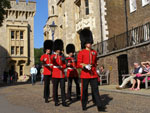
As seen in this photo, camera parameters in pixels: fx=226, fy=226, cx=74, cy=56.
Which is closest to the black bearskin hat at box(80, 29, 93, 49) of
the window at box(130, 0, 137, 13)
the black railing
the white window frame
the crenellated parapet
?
the black railing

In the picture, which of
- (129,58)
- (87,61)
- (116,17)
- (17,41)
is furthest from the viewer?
(17,41)

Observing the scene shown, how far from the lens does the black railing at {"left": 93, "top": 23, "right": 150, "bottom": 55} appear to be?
42.6 ft

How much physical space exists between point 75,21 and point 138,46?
1281 centimetres

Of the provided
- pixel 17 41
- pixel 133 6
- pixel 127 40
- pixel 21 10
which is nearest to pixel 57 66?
pixel 127 40

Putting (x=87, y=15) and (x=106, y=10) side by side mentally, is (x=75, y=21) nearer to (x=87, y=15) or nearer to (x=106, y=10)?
(x=87, y=15)

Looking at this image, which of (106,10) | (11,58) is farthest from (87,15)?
(11,58)

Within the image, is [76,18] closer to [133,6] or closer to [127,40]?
[133,6]

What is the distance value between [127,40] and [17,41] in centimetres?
2902

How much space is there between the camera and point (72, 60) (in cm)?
804

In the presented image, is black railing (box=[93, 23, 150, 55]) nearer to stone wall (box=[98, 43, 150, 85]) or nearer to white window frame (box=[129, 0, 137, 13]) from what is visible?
stone wall (box=[98, 43, 150, 85])

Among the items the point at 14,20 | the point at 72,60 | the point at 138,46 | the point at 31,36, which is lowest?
the point at 72,60

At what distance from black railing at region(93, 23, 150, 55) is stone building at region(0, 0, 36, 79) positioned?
914 inches

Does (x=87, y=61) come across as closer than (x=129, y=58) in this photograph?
Yes

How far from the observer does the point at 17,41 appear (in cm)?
4009
